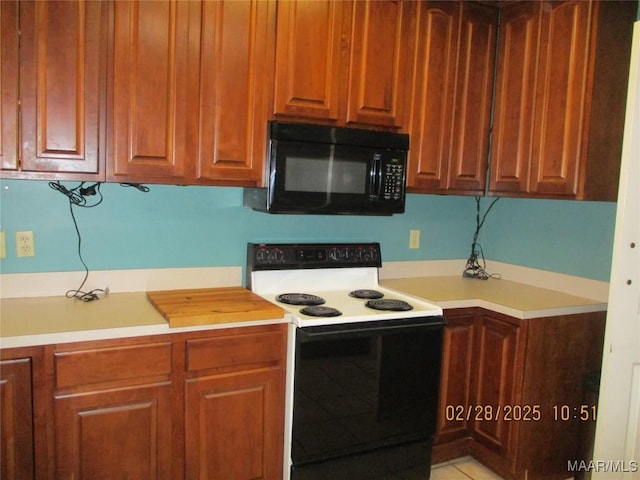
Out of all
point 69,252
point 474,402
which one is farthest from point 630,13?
point 69,252

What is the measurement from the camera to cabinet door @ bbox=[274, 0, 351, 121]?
212 centimetres

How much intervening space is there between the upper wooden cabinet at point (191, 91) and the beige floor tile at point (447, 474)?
66.0 inches

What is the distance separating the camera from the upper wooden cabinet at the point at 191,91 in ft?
6.23

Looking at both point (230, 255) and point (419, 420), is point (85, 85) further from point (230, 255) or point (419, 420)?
point (419, 420)

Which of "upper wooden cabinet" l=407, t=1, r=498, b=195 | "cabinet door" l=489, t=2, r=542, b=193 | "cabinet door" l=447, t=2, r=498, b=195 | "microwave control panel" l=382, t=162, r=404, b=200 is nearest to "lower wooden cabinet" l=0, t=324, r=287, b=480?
"microwave control panel" l=382, t=162, r=404, b=200

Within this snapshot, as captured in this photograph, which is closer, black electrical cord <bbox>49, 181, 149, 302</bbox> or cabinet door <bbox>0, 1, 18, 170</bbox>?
cabinet door <bbox>0, 1, 18, 170</bbox>

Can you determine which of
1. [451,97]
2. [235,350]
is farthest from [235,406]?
[451,97]

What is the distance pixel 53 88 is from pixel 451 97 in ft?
5.88

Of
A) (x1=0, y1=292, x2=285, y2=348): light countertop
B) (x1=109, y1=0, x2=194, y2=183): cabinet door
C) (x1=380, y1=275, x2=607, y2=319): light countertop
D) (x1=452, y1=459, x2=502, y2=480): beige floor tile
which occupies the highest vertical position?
(x1=109, y1=0, x2=194, y2=183): cabinet door

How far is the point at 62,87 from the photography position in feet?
5.93

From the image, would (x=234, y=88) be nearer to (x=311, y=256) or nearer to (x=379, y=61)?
(x=379, y=61)

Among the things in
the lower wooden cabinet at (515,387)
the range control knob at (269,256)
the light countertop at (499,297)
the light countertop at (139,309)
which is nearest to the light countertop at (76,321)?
the light countertop at (139,309)

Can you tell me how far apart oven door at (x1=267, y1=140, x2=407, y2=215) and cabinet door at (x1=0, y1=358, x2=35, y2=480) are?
3.52 ft

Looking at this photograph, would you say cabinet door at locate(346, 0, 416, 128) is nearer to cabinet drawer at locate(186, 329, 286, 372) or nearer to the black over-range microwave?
the black over-range microwave
